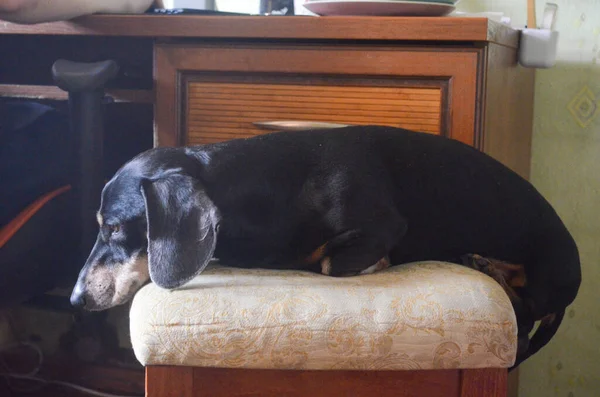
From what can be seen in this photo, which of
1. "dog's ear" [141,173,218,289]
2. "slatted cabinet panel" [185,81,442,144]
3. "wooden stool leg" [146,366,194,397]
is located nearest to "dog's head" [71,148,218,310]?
"dog's ear" [141,173,218,289]

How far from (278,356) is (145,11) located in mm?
880

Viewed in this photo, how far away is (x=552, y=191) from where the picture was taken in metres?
1.74

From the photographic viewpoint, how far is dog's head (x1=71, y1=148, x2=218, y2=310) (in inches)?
39.1

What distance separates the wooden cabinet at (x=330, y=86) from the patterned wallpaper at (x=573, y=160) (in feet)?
1.28

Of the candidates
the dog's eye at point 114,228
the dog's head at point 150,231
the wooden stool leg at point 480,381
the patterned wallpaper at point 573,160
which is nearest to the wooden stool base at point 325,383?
the wooden stool leg at point 480,381

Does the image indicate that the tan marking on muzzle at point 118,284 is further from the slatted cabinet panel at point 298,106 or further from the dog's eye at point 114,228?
the slatted cabinet panel at point 298,106

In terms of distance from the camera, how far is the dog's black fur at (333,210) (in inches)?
40.0

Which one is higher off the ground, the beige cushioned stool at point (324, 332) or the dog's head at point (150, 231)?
the dog's head at point (150, 231)

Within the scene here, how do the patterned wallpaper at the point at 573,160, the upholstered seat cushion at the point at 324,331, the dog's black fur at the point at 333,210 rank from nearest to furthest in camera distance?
the upholstered seat cushion at the point at 324,331, the dog's black fur at the point at 333,210, the patterned wallpaper at the point at 573,160

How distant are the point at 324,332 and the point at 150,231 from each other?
0.29 metres

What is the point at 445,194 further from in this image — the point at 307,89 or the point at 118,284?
the point at 118,284

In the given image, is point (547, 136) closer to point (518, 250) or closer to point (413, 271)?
point (518, 250)

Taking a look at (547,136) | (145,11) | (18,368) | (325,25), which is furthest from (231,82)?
(18,368)

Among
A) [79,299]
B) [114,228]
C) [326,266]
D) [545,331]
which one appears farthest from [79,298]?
[545,331]
